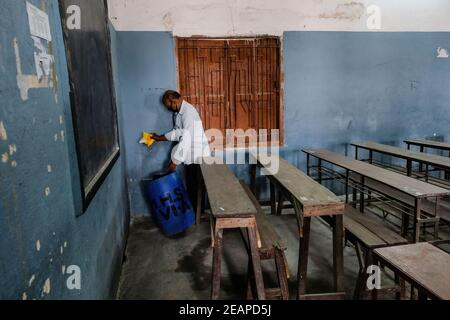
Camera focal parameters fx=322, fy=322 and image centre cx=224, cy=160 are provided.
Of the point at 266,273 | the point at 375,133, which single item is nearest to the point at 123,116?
the point at 266,273

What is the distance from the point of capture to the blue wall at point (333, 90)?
3.71 m

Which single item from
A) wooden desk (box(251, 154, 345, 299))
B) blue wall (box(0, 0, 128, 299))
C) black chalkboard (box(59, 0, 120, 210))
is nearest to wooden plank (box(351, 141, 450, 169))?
wooden desk (box(251, 154, 345, 299))

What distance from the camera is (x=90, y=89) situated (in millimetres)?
1758

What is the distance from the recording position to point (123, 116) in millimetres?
3713

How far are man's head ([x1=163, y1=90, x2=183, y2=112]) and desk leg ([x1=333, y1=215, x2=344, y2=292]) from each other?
217cm

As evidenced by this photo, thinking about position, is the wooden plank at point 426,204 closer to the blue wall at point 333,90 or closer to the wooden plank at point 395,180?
the wooden plank at point 395,180

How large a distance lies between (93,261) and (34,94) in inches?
38.2

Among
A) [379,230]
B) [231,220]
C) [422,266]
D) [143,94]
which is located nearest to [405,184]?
[379,230]

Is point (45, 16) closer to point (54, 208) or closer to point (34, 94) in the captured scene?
point (34, 94)

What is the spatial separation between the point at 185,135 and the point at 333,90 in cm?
205

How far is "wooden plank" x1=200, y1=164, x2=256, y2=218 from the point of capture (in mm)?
1847

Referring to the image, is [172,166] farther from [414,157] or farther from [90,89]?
[414,157]

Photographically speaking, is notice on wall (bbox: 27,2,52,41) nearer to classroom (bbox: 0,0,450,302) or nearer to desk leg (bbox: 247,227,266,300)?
classroom (bbox: 0,0,450,302)

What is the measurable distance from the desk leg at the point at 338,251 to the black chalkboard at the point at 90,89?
1463 mm
